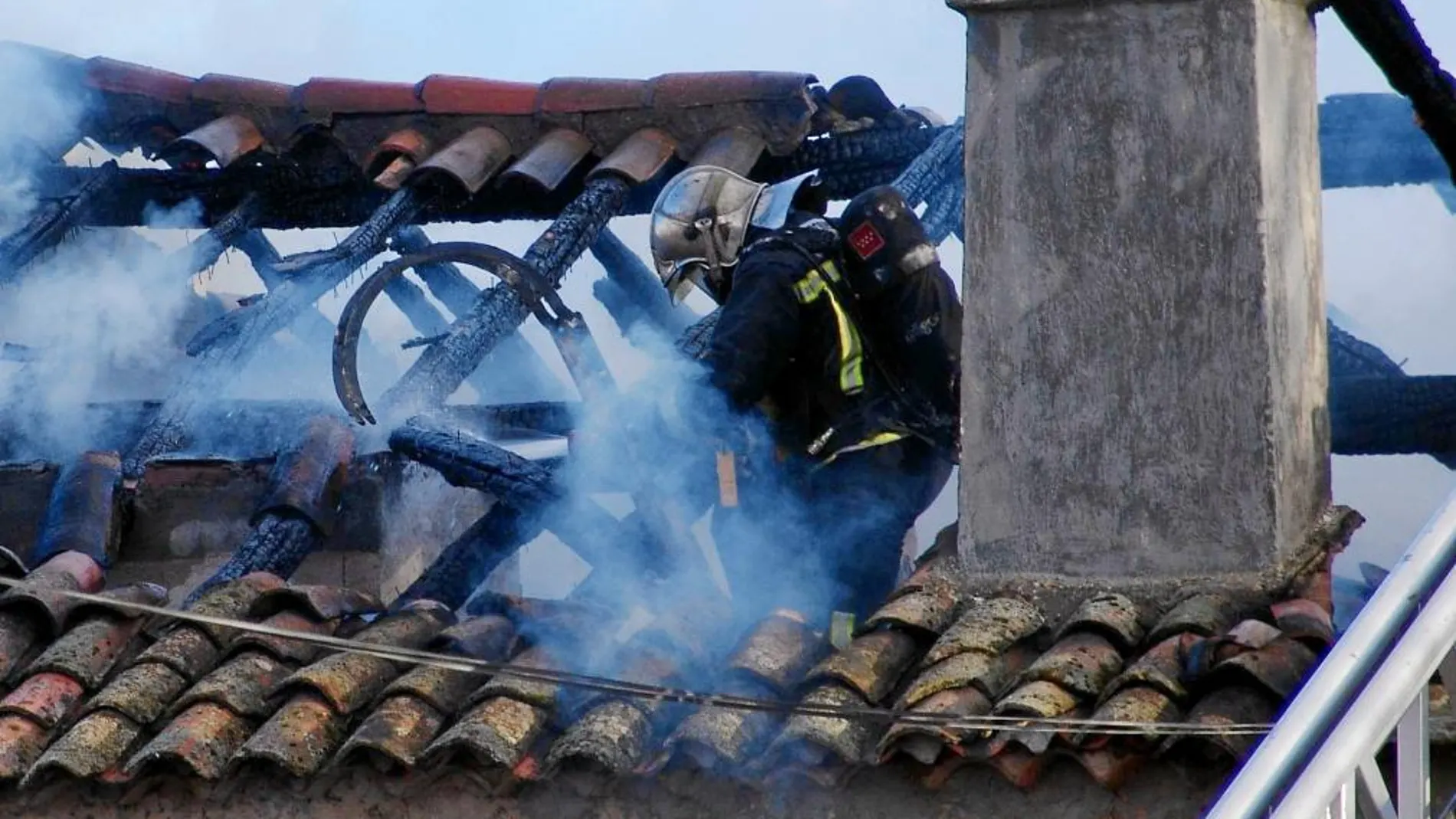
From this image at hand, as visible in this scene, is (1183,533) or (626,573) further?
(626,573)

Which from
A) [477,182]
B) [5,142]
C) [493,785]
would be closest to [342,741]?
[493,785]

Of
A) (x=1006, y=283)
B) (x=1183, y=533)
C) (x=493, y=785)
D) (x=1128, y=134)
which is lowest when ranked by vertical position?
(x=493, y=785)

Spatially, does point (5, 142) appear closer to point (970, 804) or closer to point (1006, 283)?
point (1006, 283)

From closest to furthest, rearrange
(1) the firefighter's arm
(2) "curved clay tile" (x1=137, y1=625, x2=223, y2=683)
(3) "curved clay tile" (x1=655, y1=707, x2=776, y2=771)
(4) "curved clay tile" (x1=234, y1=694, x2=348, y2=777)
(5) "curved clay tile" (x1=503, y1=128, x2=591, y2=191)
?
(3) "curved clay tile" (x1=655, y1=707, x2=776, y2=771) → (4) "curved clay tile" (x1=234, y1=694, x2=348, y2=777) → (2) "curved clay tile" (x1=137, y1=625, x2=223, y2=683) → (1) the firefighter's arm → (5) "curved clay tile" (x1=503, y1=128, x2=591, y2=191)

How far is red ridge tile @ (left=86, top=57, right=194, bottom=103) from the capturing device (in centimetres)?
1211

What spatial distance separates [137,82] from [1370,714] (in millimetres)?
9536

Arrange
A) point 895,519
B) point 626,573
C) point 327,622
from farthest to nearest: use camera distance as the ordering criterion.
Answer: point 626,573 → point 895,519 → point 327,622

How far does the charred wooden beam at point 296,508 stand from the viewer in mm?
9000

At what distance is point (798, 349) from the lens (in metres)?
7.82

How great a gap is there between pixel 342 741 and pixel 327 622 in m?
0.96

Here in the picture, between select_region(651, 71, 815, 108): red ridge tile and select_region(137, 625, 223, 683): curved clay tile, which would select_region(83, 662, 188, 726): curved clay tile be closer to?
select_region(137, 625, 223, 683): curved clay tile

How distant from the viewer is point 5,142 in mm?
12180

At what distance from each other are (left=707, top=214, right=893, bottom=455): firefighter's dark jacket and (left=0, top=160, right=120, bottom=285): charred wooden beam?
16.4ft

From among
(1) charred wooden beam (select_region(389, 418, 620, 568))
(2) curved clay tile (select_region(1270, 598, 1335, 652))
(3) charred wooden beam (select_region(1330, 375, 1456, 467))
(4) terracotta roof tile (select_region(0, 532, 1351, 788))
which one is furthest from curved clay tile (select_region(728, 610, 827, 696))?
(3) charred wooden beam (select_region(1330, 375, 1456, 467))
